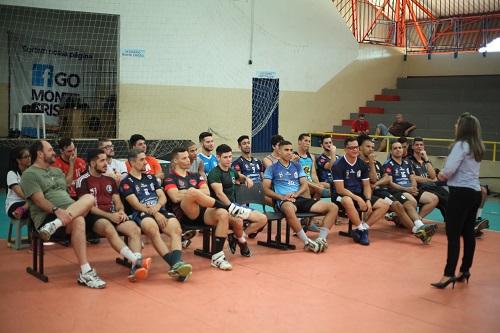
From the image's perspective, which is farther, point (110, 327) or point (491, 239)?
point (491, 239)

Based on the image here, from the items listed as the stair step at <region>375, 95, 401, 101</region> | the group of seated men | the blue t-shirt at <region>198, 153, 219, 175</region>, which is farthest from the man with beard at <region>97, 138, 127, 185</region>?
the stair step at <region>375, 95, 401, 101</region>

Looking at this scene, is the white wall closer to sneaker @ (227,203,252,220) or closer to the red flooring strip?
the red flooring strip

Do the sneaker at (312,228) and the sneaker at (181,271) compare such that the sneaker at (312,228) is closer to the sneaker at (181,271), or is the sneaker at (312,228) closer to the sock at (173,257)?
the sock at (173,257)

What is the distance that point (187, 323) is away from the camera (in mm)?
4867

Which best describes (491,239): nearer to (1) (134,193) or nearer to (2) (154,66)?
(1) (134,193)

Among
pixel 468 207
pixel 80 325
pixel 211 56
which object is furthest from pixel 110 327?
pixel 211 56

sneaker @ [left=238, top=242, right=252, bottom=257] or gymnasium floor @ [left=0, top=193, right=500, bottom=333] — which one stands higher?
sneaker @ [left=238, top=242, right=252, bottom=257]

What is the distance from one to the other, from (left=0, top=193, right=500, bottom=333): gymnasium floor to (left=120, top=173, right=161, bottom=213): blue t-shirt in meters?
0.74

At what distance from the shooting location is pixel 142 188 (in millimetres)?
6676

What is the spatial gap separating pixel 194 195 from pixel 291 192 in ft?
5.60

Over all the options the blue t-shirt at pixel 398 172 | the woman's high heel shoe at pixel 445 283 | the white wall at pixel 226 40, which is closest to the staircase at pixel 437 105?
the white wall at pixel 226 40

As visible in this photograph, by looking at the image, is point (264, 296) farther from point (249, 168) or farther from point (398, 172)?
point (398, 172)

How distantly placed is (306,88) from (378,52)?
3199 millimetres

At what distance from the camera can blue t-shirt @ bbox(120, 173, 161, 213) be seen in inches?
258
